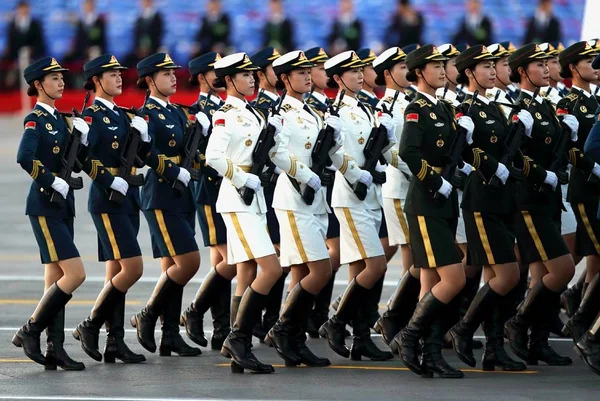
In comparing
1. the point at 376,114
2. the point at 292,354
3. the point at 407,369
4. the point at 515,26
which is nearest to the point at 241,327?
the point at 292,354

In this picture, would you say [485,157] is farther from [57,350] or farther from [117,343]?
[57,350]

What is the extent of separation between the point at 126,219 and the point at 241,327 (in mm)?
1202

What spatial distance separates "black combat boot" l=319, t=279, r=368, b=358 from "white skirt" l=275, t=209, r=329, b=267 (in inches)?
21.8

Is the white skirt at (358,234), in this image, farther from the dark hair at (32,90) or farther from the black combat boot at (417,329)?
the dark hair at (32,90)

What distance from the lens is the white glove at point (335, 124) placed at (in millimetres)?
10719

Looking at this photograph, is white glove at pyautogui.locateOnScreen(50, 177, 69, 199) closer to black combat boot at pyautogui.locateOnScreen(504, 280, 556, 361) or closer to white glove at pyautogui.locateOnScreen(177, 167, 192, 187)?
white glove at pyautogui.locateOnScreen(177, 167, 192, 187)

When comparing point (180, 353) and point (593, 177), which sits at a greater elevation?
point (593, 177)

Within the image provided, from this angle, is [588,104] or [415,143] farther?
[588,104]

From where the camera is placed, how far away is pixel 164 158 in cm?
1136

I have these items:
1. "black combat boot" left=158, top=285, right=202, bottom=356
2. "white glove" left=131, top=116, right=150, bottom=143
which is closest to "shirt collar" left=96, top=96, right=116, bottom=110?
"white glove" left=131, top=116, right=150, bottom=143

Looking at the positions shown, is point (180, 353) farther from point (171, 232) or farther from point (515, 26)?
point (515, 26)

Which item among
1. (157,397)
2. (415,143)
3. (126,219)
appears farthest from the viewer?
(126,219)

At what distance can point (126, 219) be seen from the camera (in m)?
10.9

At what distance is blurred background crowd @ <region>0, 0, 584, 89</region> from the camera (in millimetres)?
30734
